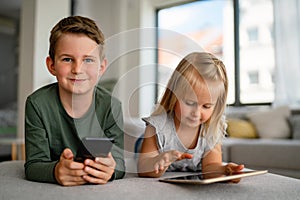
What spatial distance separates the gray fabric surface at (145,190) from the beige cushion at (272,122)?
84.1 inches

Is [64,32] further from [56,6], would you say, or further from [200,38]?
[200,38]

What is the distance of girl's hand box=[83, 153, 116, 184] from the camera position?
0.63 meters

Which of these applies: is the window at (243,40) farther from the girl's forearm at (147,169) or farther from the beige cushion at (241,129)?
the girl's forearm at (147,169)

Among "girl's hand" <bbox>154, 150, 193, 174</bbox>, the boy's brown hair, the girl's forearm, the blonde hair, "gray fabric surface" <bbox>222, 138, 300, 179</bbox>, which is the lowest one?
"gray fabric surface" <bbox>222, 138, 300, 179</bbox>

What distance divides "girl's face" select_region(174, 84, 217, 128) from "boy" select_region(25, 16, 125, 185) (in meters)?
0.14

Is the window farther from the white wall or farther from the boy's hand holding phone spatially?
the boy's hand holding phone

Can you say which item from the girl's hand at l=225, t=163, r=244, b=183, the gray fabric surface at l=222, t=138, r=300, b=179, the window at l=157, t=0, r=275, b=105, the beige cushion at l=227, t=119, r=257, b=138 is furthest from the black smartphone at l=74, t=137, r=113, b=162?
the window at l=157, t=0, r=275, b=105

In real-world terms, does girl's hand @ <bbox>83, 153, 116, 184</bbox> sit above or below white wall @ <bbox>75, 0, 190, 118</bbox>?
below

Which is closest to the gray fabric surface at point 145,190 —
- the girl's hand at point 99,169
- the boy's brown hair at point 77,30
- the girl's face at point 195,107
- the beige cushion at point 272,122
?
the girl's hand at point 99,169

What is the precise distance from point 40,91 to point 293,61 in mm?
3029

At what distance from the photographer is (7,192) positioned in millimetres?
617

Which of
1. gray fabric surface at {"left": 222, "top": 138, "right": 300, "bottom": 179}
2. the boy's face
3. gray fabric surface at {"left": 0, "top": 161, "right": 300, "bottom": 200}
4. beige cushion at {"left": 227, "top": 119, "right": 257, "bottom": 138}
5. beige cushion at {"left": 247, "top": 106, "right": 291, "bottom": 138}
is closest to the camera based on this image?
gray fabric surface at {"left": 0, "top": 161, "right": 300, "bottom": 200}

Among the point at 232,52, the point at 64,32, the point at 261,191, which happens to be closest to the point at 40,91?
the point at 64,32

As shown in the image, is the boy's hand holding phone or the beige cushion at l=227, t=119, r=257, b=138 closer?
the boy's hand holding phone
